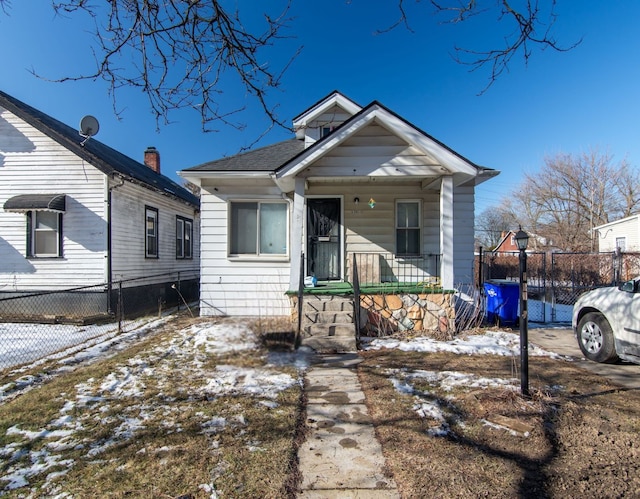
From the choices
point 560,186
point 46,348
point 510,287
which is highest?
point 560,186

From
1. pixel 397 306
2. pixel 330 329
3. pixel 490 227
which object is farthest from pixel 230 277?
pixel 490 227

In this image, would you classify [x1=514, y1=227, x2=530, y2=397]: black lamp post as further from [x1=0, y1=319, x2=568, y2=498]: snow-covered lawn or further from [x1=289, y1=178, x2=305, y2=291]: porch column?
[x1=289, y1=178, x2=305, y2=291]: porch column

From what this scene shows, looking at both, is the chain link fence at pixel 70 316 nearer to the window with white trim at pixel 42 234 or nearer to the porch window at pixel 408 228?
the window with white trim at pixel 42 234

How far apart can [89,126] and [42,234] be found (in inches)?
133

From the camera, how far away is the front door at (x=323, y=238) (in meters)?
8.59

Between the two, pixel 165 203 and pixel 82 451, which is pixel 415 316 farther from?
pixel 165 203

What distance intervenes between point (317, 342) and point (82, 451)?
11.8ft

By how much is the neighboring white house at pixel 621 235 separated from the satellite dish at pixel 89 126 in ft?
78.8

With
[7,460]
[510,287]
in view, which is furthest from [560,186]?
[7,460]

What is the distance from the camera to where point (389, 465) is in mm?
2512

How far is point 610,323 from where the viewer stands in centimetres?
485

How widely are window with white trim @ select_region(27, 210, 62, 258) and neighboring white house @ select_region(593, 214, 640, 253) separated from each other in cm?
2456

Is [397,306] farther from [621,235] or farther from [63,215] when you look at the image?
[621,235]

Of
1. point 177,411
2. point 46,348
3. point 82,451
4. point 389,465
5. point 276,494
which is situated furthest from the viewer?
point 46,348
